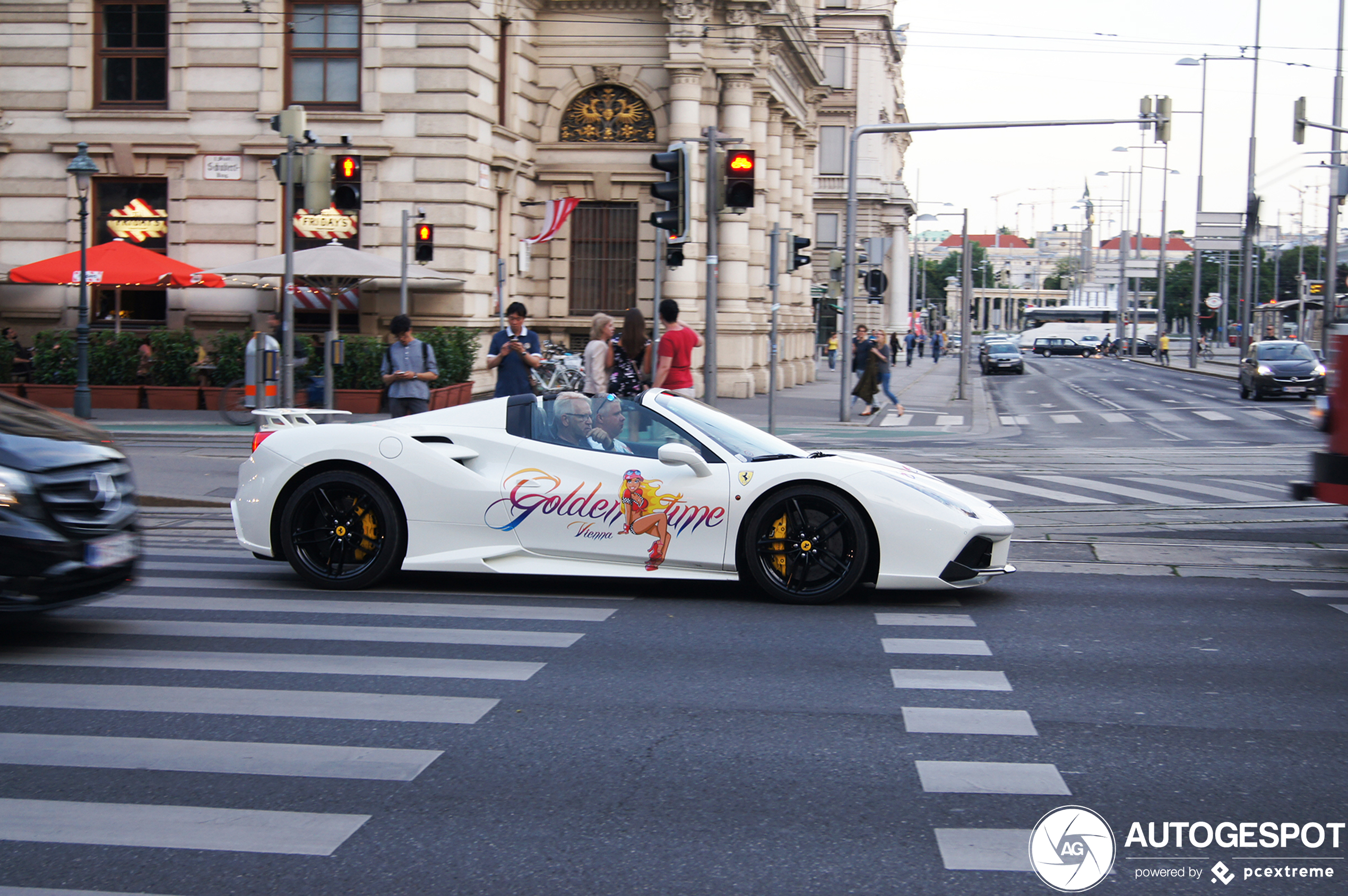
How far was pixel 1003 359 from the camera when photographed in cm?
5744

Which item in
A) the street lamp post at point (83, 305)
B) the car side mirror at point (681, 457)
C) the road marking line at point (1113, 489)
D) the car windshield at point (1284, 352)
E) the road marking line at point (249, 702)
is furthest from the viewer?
the car windshield at point (1284, 352)

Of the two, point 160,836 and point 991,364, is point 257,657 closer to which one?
point 160,836

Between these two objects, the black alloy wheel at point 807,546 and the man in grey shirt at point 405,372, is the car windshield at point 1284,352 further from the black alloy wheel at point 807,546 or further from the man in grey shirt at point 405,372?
the black alloy wheel at point 807,546

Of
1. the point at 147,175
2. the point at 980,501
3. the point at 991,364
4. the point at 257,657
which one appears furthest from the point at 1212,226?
the point at 257,657

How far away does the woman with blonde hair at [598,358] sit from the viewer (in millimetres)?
12797

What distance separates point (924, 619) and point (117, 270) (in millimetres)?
19997

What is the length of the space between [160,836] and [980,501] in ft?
18.0

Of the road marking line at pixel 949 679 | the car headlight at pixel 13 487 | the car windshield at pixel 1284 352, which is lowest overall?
the road marking line at pixel 949 679

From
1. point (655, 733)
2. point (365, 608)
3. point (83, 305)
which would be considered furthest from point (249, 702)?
point (83, 305)

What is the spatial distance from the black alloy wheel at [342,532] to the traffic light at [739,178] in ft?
27.2

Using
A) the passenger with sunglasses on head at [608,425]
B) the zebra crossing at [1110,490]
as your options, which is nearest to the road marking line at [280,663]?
the passenger with sunglasses on head at [608,425]

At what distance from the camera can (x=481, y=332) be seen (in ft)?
89.7

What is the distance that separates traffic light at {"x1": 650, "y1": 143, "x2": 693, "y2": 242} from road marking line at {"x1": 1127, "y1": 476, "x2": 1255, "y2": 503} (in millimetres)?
6072

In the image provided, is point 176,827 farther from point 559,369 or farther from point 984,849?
point 559,369
